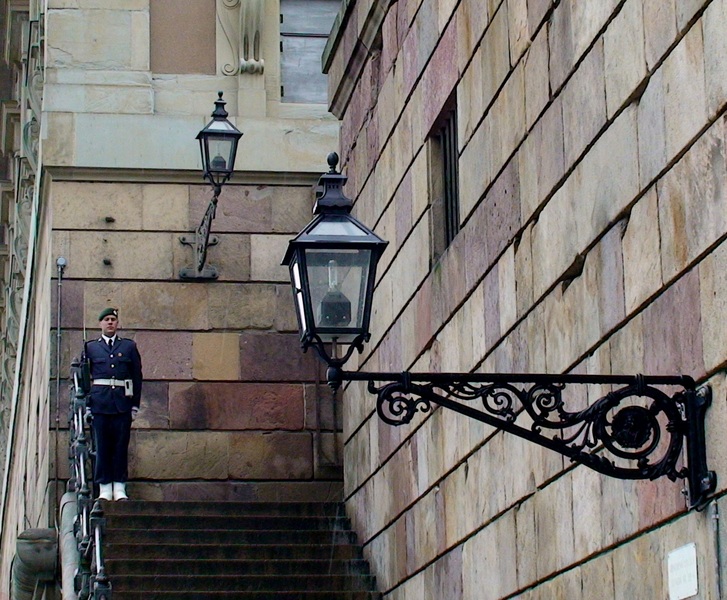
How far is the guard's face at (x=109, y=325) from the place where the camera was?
1667 centimetres

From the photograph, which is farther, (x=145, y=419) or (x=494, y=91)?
(x=145, y=419)

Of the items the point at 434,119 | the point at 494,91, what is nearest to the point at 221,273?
the point at 434,119

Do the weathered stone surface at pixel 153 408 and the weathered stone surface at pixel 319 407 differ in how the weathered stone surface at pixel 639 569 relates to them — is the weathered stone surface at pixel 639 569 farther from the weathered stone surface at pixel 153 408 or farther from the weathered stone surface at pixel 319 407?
the weathered stone surface at pixel 153 408

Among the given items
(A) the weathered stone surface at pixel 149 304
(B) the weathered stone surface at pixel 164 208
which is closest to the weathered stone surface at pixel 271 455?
→ (A) the weathered stone surface at pixel 149 304

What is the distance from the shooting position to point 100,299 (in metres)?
18.2

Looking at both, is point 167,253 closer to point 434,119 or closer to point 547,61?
point 434,119

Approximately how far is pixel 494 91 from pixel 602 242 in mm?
2292

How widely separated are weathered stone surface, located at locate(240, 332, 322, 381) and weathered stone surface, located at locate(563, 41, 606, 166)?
9777 mm

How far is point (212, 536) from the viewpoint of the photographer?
49.6 ft

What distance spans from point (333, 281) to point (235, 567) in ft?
24.6

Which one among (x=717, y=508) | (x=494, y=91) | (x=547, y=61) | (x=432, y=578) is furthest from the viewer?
(x=432, y=578)

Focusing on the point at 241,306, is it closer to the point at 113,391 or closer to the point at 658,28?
the point at 113,391

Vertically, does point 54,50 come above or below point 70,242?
above

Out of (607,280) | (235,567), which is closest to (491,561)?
(607,280)
